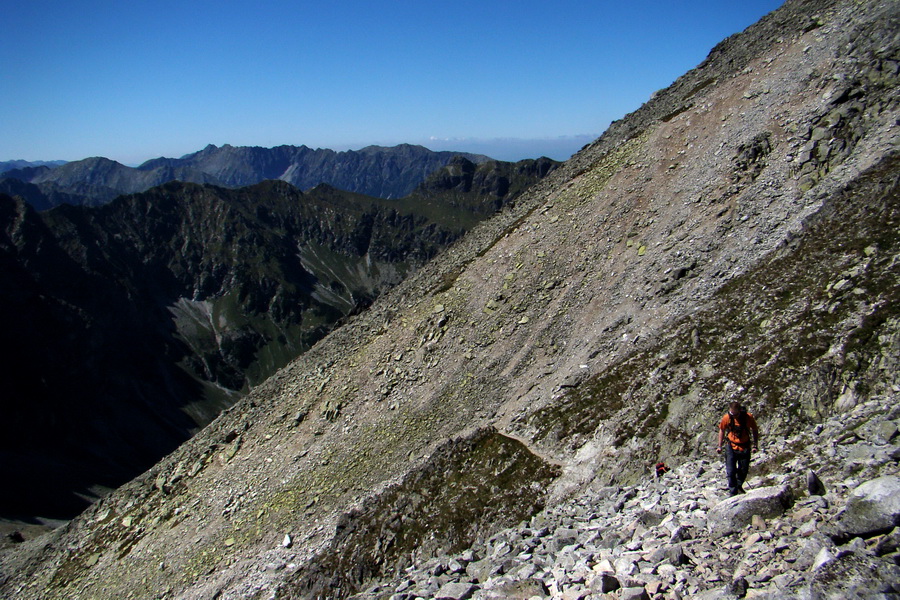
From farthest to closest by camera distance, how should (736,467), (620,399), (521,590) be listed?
(620,399), (736,467), (521,590)

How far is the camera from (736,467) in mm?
14789

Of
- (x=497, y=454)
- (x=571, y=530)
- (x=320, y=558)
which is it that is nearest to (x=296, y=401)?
(x=320, y=558)

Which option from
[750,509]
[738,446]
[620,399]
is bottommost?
[620,399]

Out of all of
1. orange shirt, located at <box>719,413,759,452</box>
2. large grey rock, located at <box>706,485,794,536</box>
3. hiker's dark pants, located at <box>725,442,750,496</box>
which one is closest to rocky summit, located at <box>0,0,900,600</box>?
large grey rock, located at <box>706,485,794,536</box>

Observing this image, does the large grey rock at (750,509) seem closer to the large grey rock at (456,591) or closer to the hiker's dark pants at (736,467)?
the hiker's dark pants at (736,467)

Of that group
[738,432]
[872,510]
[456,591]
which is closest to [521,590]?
[456,591]

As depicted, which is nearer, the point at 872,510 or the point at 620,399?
the point at 872,510

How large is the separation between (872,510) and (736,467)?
17.1ft

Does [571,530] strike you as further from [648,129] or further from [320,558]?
[648,129]

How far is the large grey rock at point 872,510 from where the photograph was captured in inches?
371

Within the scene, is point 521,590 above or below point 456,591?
above

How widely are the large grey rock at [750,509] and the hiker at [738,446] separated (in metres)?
1.97

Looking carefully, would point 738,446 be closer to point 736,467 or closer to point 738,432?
point 738,432

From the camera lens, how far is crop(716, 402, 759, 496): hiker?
14.6m
